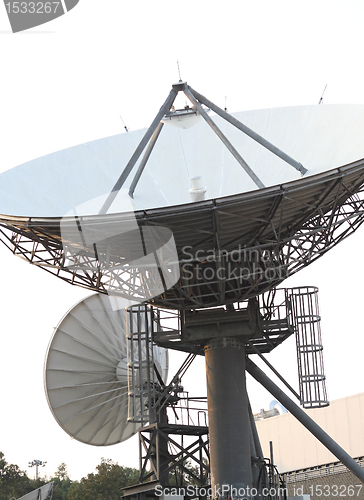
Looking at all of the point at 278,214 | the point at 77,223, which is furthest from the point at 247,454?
the point at 77,223

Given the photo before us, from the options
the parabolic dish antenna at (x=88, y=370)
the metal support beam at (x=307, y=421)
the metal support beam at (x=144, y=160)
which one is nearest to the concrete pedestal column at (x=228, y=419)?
the metal support beam at (x=307, y=421)

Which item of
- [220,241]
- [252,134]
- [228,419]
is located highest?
[252,134]

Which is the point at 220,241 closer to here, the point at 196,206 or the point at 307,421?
the point at 196,206

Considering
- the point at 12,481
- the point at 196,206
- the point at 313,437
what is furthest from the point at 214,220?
the point at 12,481

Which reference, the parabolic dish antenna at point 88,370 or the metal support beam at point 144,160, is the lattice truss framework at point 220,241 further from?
the parabolic dish antenna at point 88,370

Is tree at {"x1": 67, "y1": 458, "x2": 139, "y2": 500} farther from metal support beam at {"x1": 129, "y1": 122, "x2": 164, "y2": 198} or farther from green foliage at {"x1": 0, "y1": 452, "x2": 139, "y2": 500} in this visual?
metal support beam at {"x1": 129, "y1": 122, "x2": 164, "y2": 198}

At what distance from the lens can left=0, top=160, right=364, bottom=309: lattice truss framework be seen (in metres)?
19.1

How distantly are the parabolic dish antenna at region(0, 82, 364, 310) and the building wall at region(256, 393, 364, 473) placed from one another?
29.6m

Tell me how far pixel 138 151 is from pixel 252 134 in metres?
3.91

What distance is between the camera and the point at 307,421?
26719 millimetres

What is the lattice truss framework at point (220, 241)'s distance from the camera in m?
19.1

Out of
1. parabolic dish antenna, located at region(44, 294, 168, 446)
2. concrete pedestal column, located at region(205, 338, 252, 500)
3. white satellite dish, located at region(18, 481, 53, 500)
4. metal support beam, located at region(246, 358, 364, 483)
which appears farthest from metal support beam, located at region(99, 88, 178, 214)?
white satellite dish, located at region(18, 481, 53, 500)

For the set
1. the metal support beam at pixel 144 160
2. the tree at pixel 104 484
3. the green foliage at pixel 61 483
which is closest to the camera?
the metal support beam at pixel 144 160

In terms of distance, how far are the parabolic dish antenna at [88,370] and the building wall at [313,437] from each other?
2261cm
